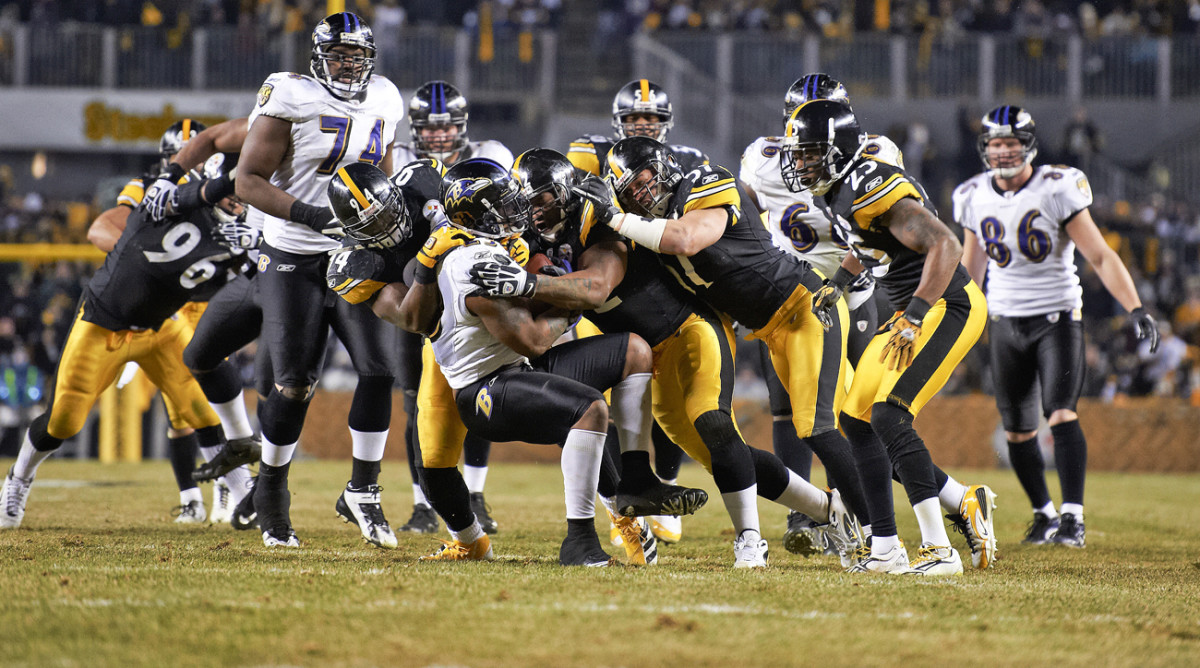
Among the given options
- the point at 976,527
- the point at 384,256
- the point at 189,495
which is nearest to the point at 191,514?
the point at 189,495

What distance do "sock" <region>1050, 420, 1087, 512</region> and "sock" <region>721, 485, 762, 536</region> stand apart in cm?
257

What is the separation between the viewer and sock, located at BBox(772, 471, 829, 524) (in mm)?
5152

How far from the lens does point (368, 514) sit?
5.68 metres

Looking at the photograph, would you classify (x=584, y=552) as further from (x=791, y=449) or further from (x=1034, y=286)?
(x=1034, y=286)

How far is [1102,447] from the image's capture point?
1403 cm

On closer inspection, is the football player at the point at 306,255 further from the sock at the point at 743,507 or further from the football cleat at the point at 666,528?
the sock at the point at 743,507

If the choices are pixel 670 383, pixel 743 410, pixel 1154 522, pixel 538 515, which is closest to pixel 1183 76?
pixel 743 410

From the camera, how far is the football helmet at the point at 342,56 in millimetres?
5645

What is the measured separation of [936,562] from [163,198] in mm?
4128

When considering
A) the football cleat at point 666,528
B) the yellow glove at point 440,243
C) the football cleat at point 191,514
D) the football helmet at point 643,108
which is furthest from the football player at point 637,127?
the football cleat at point 191,514

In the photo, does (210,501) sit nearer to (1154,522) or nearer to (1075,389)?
(1075,389)

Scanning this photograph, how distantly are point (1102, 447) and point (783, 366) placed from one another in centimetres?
1010

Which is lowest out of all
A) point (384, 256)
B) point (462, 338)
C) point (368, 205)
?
point (462, 338)

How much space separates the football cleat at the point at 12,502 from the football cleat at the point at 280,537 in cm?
163
